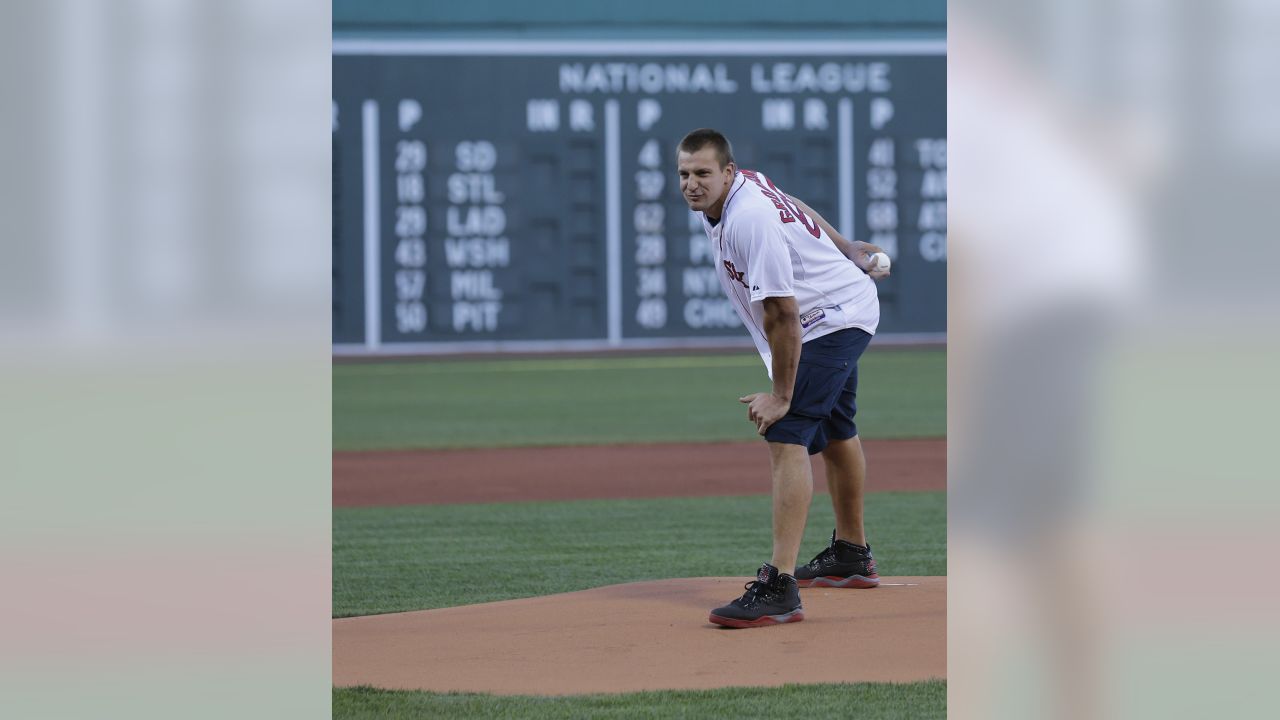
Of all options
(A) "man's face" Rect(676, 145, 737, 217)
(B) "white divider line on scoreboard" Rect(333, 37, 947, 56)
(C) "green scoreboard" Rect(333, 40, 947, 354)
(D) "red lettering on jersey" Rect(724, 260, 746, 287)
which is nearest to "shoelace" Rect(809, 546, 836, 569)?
(D) "red lettering on jersey" Rect(724, 260, 746, 287)

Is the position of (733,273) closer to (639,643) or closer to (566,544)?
(639,643)

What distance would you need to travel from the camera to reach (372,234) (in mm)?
19594

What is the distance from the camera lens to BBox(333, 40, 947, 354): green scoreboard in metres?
19.4

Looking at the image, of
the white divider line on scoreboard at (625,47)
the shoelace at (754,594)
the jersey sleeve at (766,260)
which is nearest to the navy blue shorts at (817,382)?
the jersey sleeve at (766,260)

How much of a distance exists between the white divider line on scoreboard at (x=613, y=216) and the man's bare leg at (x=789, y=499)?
48.8ft

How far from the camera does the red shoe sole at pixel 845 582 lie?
582 centimetres

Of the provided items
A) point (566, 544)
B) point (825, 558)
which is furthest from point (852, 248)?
point (566, 544)

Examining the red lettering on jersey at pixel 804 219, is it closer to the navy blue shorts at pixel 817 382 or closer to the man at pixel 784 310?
the man at pixel 784 310

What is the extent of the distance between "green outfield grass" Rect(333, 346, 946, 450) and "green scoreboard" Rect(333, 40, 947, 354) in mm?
659

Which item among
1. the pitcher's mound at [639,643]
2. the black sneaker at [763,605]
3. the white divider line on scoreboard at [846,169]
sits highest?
the white divider line on scoreboard at [846,169]

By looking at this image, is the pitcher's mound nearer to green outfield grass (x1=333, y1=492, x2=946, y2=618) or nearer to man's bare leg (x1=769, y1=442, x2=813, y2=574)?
man's bare leg (x1=769, y1=442, x2=813, y2=574)

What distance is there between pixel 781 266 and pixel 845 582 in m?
1.42
